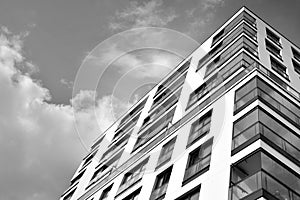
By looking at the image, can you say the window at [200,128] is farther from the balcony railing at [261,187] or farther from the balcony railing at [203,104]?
the balcony railing at [261,187]

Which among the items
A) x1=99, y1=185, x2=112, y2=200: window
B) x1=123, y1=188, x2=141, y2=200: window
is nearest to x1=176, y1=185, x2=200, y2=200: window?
x1=123, y1=188, x2=141, y2=200: window

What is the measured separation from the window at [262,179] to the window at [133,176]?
10.3 m

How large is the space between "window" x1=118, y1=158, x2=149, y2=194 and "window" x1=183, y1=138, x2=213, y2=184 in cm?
556

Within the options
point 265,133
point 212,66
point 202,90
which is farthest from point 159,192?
point 212,66

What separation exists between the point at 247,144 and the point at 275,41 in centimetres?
2223

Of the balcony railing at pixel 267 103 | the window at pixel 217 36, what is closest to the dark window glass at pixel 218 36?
the window at pixel 217 36

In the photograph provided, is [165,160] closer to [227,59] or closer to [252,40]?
[227,59]

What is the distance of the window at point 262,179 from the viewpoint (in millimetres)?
14844

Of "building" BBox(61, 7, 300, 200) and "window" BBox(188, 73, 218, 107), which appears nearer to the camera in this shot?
"building" BBox(61, 7, 300, 200)

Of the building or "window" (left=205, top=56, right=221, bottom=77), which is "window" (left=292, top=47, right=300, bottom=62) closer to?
the building

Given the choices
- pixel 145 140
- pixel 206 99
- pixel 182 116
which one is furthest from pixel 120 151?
pixel 206 99

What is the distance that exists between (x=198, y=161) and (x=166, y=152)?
16.4ft

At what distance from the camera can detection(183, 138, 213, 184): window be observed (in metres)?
19.0

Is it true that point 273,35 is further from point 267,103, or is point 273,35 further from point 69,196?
point 69,196
